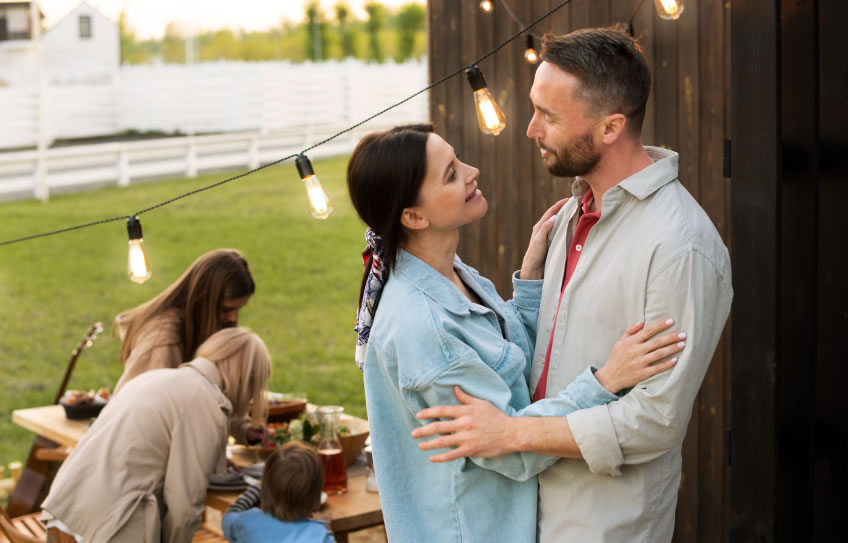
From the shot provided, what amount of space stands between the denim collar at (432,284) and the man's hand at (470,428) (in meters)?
0.19

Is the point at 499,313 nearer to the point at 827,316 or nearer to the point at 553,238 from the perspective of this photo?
the point at 553,238

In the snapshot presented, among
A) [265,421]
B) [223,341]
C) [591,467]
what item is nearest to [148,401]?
[223,341]

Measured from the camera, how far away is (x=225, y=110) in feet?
56.5

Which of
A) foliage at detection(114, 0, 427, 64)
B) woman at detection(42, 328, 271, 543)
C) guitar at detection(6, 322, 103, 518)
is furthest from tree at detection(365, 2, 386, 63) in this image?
woman at detection(42, 328, 271, 543)

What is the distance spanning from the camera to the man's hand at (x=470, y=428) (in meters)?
2.03

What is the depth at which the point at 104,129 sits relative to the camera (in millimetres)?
17562

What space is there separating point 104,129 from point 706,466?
602 inches

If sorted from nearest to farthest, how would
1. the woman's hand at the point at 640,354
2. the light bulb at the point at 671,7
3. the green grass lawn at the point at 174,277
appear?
1. the woman's hand at the point at 640,354
2. the light bulb at the point at 671,7
3. the green grass lawn at the point at 174,277

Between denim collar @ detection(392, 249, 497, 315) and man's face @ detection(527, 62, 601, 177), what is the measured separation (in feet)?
1.07

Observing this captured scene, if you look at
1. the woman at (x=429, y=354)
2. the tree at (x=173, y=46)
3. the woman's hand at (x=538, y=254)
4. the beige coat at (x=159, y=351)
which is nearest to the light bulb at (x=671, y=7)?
the woman's hand at (x=538, y=254)

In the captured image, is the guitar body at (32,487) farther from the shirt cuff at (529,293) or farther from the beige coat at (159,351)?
the shirt cuff at (529,293)

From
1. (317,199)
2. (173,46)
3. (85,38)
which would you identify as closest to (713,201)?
(317,199)

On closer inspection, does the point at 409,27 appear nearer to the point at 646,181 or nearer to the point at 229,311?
the point at 229,311

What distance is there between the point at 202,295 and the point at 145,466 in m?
0.98
